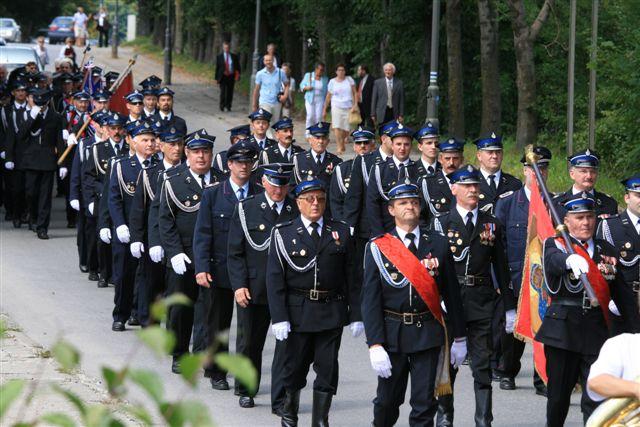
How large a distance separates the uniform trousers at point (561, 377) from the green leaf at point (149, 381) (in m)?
6.77

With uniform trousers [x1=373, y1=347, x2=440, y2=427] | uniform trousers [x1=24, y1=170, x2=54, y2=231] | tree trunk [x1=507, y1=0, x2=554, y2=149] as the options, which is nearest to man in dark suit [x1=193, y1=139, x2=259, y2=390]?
uniform trousers [x1=373, y1=347, x2=440, y2=427]

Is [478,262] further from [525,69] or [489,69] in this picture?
[489,69]

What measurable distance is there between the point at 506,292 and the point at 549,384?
1212mm

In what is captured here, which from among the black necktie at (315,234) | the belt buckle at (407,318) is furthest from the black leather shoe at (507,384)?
the belt buckle at (407,318)

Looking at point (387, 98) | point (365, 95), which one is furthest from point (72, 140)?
A: point (365, 95)

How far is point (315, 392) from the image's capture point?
986 cm

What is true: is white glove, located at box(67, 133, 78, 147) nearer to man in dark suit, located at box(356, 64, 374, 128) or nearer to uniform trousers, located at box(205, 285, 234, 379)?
uniform trousers, located at box(205, 285, 234, 379)

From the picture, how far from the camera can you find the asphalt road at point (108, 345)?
10.7 meters

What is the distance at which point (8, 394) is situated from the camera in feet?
9.18

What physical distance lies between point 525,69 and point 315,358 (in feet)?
56.8

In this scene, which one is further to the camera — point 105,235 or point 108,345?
point 105,235

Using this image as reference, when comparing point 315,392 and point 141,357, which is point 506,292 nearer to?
point 315,392

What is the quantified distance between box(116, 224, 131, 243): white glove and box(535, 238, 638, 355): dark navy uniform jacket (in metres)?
5.85

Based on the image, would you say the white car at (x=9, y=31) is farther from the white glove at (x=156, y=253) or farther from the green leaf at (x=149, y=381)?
the green leaf at (x=149, y=381)
